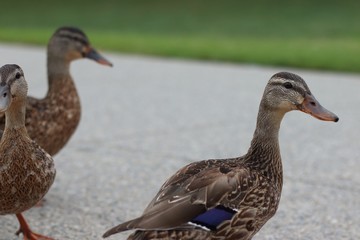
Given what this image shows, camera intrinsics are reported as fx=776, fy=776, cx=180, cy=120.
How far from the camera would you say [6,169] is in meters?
3.85

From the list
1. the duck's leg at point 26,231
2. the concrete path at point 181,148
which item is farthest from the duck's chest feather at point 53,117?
the duck's leg at point 26,231

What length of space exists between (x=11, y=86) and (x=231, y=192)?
1209mm

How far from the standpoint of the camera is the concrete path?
4.78m

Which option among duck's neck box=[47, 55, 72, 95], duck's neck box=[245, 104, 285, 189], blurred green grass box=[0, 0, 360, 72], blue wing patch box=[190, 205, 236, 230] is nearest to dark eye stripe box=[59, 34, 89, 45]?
duck's neck box=[47, 55, 72, 95]

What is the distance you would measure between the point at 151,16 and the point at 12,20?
19.3 feet

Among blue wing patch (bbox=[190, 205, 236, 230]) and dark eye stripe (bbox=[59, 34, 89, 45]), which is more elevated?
dark eye stripe (bbox=[59, 34, 89, 45])

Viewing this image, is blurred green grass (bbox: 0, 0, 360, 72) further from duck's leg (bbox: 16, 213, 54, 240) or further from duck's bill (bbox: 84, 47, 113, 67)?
duck's leg (bbox: 16, 213, 54, 240)

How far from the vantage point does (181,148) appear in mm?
6902

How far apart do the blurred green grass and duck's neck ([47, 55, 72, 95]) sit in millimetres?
8308

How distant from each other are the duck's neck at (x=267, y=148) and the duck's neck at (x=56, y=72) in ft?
6.31

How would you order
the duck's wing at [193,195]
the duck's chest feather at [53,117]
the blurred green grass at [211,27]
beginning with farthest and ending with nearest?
the blurred green grass at [211,27] → the duck's chest feather at [53,117] → the duck's wing at [193,195]

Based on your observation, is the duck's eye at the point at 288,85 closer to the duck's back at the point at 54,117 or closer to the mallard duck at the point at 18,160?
the mallard duck at the point at 18,160

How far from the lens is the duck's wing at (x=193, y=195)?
3271mm

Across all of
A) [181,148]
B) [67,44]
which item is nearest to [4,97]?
[67,44]
